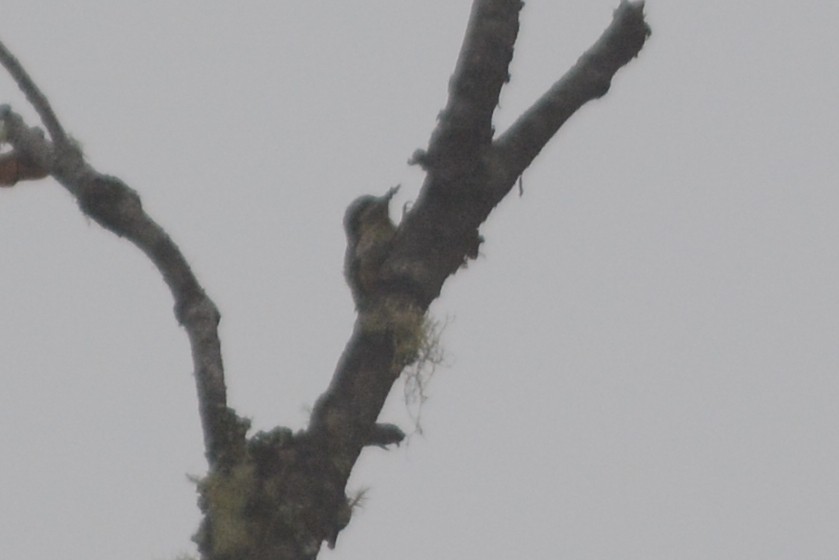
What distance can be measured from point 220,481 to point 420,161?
43.2 inches

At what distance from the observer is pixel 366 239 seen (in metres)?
4.93

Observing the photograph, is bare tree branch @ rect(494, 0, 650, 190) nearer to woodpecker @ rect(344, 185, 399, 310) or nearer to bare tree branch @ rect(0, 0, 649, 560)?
bare tree branch @ rect(0, 0, 649, 560)

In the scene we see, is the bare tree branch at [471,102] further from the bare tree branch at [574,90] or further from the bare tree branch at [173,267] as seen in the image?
the bare tree branch at [173,267]

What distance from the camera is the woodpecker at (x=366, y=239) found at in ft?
15.1

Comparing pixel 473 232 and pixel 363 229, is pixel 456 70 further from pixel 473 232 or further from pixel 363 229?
pixel 363 229

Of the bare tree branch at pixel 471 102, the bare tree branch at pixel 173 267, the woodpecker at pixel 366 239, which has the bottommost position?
the bare tree branch at pixel 173 267

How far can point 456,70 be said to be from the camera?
13.2ft

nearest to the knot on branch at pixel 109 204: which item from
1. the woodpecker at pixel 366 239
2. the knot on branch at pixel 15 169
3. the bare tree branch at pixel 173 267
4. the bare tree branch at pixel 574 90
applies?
the bare tree branch at pixel 173 267

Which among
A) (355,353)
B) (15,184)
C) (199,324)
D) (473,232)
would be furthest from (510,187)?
(15,184)

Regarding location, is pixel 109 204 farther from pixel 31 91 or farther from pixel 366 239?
pixel 366 239

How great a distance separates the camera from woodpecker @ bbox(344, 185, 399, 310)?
4.61 metres

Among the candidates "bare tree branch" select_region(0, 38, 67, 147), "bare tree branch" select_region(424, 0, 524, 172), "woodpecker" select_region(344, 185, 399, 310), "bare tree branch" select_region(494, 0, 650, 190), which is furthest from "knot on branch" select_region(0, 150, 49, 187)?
"bare tree branch" select_region(494, 0, 650, 190)

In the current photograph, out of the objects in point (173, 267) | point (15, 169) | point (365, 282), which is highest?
point (15, 169)

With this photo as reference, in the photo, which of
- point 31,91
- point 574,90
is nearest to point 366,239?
point 574,90
